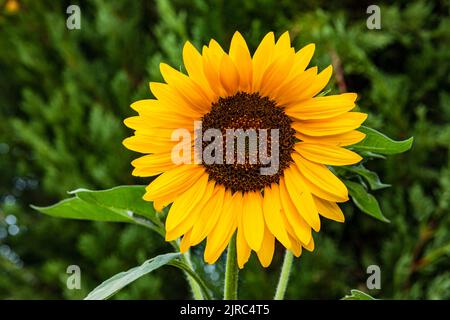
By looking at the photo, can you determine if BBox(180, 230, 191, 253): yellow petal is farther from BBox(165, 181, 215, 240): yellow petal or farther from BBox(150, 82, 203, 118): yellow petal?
BBox(150, 82, 203, 118): yellow petal

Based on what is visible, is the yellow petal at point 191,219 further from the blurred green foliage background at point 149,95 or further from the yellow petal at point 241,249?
the blurred green foliage background at point 149,95

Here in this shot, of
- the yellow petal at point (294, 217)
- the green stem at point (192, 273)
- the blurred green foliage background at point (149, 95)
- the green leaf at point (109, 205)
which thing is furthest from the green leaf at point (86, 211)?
the blurred green foliage background at point (149, 95)

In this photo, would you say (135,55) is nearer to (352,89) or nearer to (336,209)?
(352,89)

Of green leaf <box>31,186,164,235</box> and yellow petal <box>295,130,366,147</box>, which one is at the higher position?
yellow petal <box>295,130,366,147</box>

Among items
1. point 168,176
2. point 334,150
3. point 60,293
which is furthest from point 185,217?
point 60,293

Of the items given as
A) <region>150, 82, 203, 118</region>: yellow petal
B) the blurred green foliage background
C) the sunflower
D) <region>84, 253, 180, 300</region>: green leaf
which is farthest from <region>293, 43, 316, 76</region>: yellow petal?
the blurred green foliage background

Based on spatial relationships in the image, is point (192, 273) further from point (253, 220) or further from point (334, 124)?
point (334, 124)
